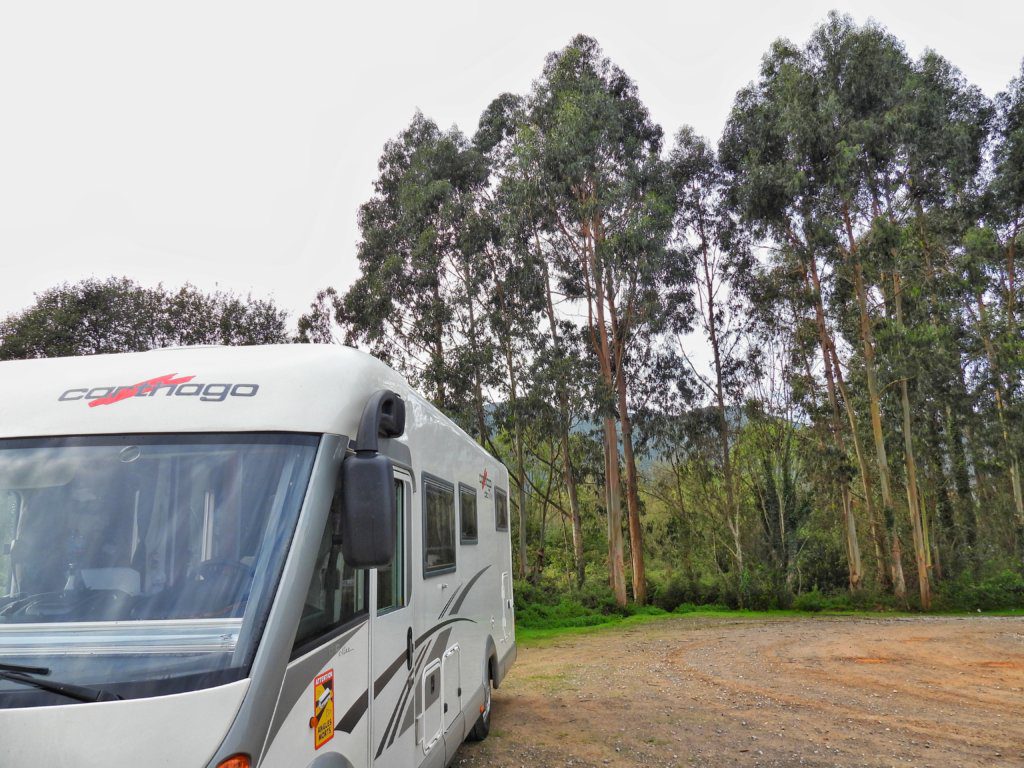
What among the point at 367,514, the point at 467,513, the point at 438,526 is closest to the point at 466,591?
the point at 467,513

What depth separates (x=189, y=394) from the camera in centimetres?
318

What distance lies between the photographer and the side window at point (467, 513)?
605 centimetres

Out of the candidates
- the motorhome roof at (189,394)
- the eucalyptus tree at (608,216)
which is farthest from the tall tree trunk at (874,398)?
the motorhome roof at (189,394)

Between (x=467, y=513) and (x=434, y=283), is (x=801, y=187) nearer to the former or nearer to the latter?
(x=434, y=283)

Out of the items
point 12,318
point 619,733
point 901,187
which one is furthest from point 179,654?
point 901,187

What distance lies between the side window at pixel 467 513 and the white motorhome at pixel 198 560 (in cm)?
211

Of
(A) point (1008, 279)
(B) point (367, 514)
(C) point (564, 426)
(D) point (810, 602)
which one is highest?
(A) point (1008, 279)

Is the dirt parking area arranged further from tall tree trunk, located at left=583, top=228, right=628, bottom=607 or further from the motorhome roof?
tall tree trunk, located at left=583, top=228, right=628, bottom=607

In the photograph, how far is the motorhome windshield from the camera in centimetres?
250

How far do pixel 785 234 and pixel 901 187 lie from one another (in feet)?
12.2

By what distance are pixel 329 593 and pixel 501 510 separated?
5277 millimetres

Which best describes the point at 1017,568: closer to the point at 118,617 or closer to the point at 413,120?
the point at 413,120

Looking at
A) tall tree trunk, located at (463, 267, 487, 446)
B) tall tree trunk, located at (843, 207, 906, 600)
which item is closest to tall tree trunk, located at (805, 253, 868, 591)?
tall tree trunk, located at (843, 207, 906, 600)

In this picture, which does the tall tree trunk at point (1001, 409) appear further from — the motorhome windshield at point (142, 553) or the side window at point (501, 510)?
the motorhome windshield at point (142, 553)
